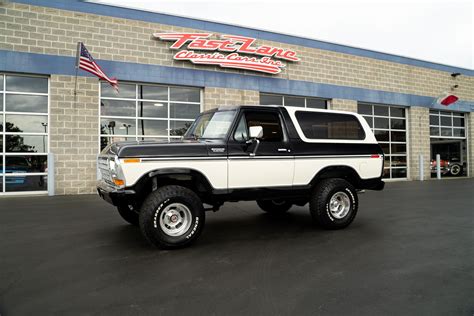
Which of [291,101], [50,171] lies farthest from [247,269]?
[291,101]

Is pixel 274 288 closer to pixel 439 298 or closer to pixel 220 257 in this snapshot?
pixel 220 257

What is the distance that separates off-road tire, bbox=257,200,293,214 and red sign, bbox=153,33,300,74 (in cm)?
812

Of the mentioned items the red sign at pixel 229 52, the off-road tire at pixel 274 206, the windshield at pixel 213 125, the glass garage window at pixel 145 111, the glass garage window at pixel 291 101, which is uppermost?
the red sign at pixel 229 52

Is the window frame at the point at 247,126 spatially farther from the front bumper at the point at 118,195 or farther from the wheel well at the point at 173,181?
the front bumper at the point at 118,195

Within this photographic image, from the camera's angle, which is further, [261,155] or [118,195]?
[261,155]

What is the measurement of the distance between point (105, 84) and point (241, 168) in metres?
9.54

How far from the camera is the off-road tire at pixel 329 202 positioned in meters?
5.70

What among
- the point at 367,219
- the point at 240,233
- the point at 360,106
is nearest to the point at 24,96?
the point at 240,233

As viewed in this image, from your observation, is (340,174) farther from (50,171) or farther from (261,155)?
(50,171)

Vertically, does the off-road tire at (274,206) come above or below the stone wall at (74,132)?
below

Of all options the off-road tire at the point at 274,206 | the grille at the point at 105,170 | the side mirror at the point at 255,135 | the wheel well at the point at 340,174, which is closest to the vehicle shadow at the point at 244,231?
the off-road tire at the point at 274,206

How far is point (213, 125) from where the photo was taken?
5582 mm

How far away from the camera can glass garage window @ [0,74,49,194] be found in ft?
37.1

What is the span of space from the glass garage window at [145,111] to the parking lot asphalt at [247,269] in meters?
6.46
